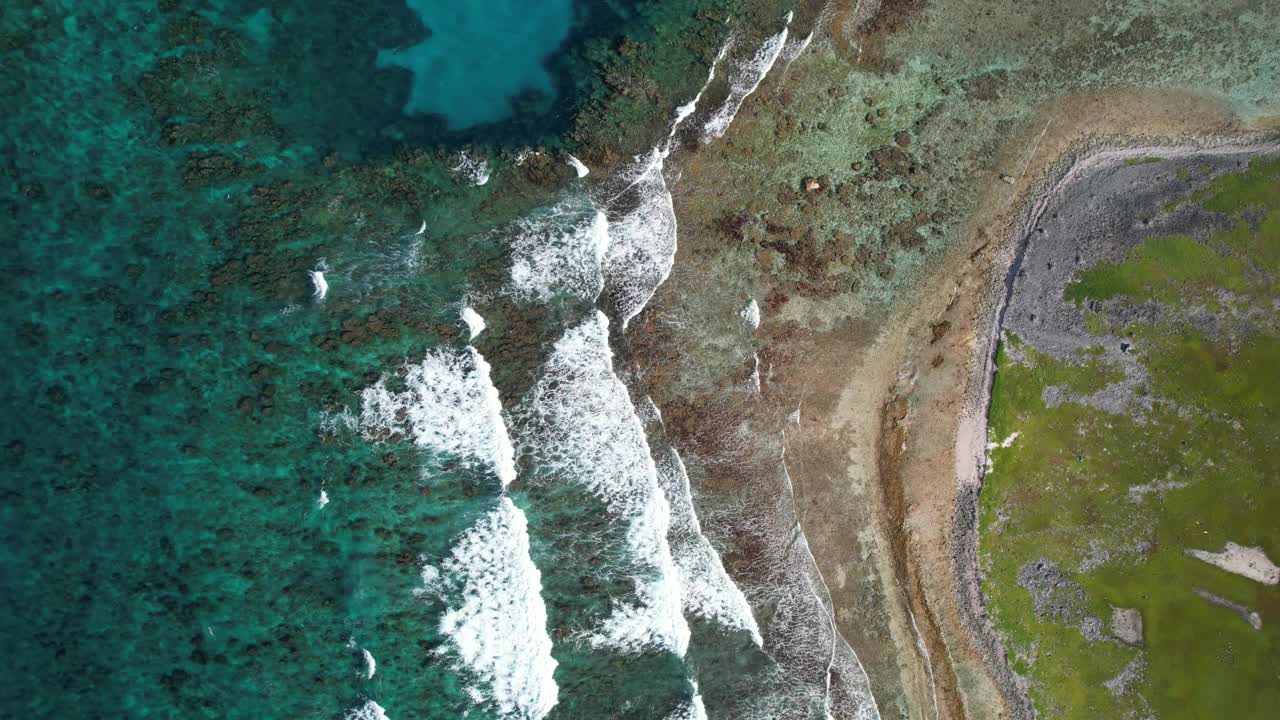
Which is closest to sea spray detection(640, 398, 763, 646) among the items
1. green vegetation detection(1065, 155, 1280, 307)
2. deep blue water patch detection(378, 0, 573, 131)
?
deep blue water patch detection(378, 0, 573, 131)

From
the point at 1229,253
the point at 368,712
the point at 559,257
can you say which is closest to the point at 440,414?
the point at 559,257

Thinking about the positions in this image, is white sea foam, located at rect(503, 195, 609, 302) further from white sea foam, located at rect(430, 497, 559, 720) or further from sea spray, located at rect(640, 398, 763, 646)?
white sea foam, located at rect(430, 497, 559, 720)

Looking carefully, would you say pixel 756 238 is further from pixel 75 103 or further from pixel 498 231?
pixel 75 103

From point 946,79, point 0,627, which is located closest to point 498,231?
point 946,79

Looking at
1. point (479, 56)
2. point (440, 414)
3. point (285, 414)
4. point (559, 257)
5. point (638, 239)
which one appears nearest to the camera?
point (440, 414)

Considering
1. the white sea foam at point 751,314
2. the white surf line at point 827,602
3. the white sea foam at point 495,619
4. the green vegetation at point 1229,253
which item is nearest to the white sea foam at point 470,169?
the white sea foam at point 751,314

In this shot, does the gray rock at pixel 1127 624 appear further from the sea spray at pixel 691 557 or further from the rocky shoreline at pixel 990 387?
the sea spray at pixel 691 557

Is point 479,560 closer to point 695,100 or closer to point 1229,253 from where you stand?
point 695,100
